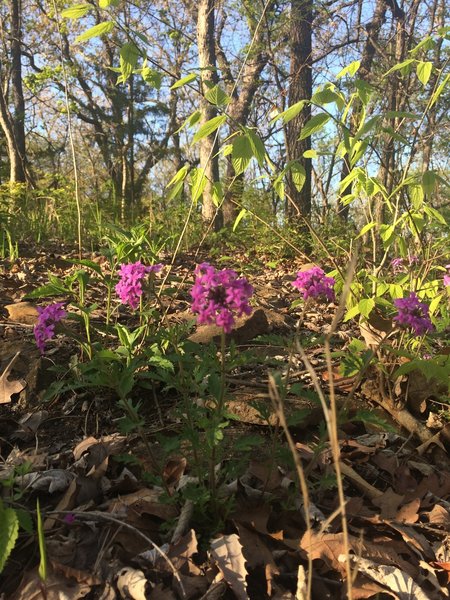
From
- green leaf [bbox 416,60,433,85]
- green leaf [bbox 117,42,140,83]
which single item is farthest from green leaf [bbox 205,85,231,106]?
green leaf [bbox 416,60,433,85]

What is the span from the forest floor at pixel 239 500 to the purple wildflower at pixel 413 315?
0.26 m

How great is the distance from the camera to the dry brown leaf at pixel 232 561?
121cm

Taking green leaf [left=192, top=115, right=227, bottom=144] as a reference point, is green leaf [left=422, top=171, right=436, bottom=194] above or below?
below

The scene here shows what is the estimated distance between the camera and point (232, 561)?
1261 millimetres

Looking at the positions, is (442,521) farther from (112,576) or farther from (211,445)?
(112,576)

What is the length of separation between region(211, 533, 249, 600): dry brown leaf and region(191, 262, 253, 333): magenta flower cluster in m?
0.66

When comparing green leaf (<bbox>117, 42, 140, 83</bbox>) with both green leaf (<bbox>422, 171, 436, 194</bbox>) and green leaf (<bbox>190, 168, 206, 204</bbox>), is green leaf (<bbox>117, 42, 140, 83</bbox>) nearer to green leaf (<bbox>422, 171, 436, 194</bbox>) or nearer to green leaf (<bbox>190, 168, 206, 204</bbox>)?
green leaf (<bbox>190, 168, 206, 204</bbox>)

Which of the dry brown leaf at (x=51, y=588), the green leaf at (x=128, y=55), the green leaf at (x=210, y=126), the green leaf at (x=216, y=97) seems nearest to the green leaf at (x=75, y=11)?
the green leaf at (x=128, y=55)

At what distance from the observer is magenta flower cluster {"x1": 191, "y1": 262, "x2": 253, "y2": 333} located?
1.16m

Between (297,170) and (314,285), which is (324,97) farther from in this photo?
(314,285)

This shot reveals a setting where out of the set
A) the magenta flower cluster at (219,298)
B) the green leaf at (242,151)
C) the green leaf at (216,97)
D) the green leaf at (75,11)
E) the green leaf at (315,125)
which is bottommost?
the magenta flower cluster at (219,298)

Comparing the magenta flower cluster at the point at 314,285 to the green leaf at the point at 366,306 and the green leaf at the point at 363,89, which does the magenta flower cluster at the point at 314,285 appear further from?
the green leaf at the point at 363,89

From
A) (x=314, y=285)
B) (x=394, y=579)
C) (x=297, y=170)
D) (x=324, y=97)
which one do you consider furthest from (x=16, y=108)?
(x=394, y=579)

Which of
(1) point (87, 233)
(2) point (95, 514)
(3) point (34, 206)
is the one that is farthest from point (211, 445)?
(3) point (34, 206)
